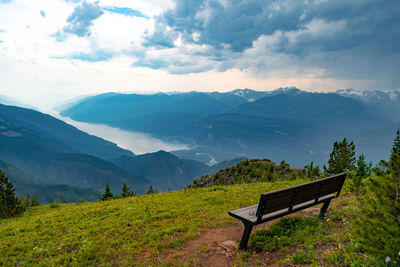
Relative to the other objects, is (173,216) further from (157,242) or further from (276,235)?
(276,235)

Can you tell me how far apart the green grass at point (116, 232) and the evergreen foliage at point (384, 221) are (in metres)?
5.30

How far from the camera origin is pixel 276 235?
22.9 feet

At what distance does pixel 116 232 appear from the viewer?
8.63 m

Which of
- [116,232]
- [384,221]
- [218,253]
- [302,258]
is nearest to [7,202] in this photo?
[116,232]

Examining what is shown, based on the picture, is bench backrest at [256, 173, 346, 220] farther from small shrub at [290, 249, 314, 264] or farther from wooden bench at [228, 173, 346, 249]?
small shrub at [290, 249, 314, 264]

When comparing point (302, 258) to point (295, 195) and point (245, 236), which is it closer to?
point (245, 236)

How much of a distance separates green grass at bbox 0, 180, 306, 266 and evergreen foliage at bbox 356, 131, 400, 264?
5.30 metres

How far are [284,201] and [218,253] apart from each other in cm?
250

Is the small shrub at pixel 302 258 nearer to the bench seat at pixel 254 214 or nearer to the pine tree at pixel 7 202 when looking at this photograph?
the bench seat at pixel 254 214

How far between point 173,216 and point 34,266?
5111 millimetres

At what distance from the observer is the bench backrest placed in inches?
239

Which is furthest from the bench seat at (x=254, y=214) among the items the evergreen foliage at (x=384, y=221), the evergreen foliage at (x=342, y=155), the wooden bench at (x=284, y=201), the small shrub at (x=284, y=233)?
the evergreen foliage at (x=342, y=155)

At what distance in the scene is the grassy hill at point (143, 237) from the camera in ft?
20.6

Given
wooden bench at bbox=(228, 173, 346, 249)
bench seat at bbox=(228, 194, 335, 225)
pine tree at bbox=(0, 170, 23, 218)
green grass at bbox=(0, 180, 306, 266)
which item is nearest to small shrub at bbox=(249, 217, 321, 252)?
wooden bench at bbox=(228, 173, 346, 249)
